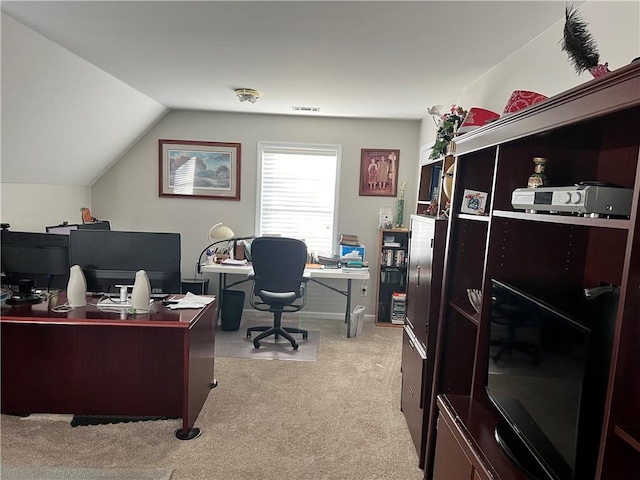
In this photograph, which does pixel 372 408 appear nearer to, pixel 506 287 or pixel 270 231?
pixel 506 287

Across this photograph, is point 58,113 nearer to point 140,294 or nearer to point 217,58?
point 217,58

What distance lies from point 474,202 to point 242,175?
3.31 m

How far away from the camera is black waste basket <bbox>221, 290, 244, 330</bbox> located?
4.35 metres

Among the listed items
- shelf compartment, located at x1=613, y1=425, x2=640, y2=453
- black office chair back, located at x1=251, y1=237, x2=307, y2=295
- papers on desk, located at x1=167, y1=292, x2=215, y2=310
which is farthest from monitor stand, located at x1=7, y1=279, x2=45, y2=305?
shelf compartment, located at x1=613, y1=425, x2=640, y2=453

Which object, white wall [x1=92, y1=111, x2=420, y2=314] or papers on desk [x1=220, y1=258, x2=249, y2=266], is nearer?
papers on desk [x1=220, y1=258, x2=249, y2=266]

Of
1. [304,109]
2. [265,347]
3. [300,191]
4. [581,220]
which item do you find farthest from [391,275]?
[581,220]

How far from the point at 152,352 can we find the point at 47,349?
2.03 feet

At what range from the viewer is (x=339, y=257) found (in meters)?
4.60

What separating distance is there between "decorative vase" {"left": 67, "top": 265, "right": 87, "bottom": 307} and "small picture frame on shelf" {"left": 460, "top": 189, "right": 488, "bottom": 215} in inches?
86.4

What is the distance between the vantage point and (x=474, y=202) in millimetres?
1908

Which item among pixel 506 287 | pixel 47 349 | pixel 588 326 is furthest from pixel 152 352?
pixel 588 326

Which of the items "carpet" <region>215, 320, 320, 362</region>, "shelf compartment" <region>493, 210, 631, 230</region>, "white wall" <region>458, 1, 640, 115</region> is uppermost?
"white wall" <region>458, 1, 640, 115</region>

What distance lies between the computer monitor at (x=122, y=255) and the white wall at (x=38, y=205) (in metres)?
1.32

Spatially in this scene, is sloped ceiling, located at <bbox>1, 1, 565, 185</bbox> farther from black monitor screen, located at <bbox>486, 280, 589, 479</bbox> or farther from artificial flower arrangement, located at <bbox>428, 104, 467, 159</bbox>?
black monitor screen, located at <bbox>486, 280, 589, 479</bbox>
